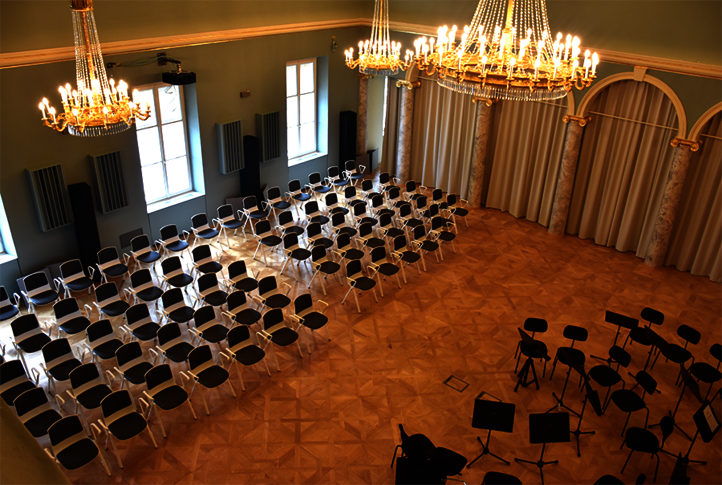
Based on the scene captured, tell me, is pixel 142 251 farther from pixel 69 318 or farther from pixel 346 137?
pixel 346 137

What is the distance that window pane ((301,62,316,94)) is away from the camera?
15.4 meters

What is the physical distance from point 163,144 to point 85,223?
2551 millimetres

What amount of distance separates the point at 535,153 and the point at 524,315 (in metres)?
5.35

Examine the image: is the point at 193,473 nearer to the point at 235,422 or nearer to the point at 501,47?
the point at 235,422

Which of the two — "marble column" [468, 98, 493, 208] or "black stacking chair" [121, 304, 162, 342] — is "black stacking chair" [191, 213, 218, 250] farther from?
"marble column" [468, 98, 493, 208]

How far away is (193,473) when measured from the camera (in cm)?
732

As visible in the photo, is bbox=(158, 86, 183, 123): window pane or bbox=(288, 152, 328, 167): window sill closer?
bbox=(158, 86, 183, 123): window pane

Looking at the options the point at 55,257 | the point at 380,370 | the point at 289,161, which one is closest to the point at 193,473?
the point at 380,370

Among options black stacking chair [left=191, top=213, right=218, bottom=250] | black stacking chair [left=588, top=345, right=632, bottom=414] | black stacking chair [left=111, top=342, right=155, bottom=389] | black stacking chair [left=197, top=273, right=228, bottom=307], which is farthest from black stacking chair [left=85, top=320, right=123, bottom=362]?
black stacking chair [left=588, top=345, right=632, bottom=414]

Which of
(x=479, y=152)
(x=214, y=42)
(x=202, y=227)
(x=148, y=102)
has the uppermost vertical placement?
(x=214, y=42)

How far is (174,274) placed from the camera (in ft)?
35.5

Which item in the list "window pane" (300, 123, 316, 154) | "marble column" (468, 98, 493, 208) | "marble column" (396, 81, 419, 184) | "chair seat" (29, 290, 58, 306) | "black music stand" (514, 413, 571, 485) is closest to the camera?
"black music stand" (514, 413, 571, 485)

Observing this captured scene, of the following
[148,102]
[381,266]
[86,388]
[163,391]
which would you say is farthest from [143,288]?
[381,266]

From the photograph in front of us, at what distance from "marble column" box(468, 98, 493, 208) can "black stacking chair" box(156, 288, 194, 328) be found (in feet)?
29.0
